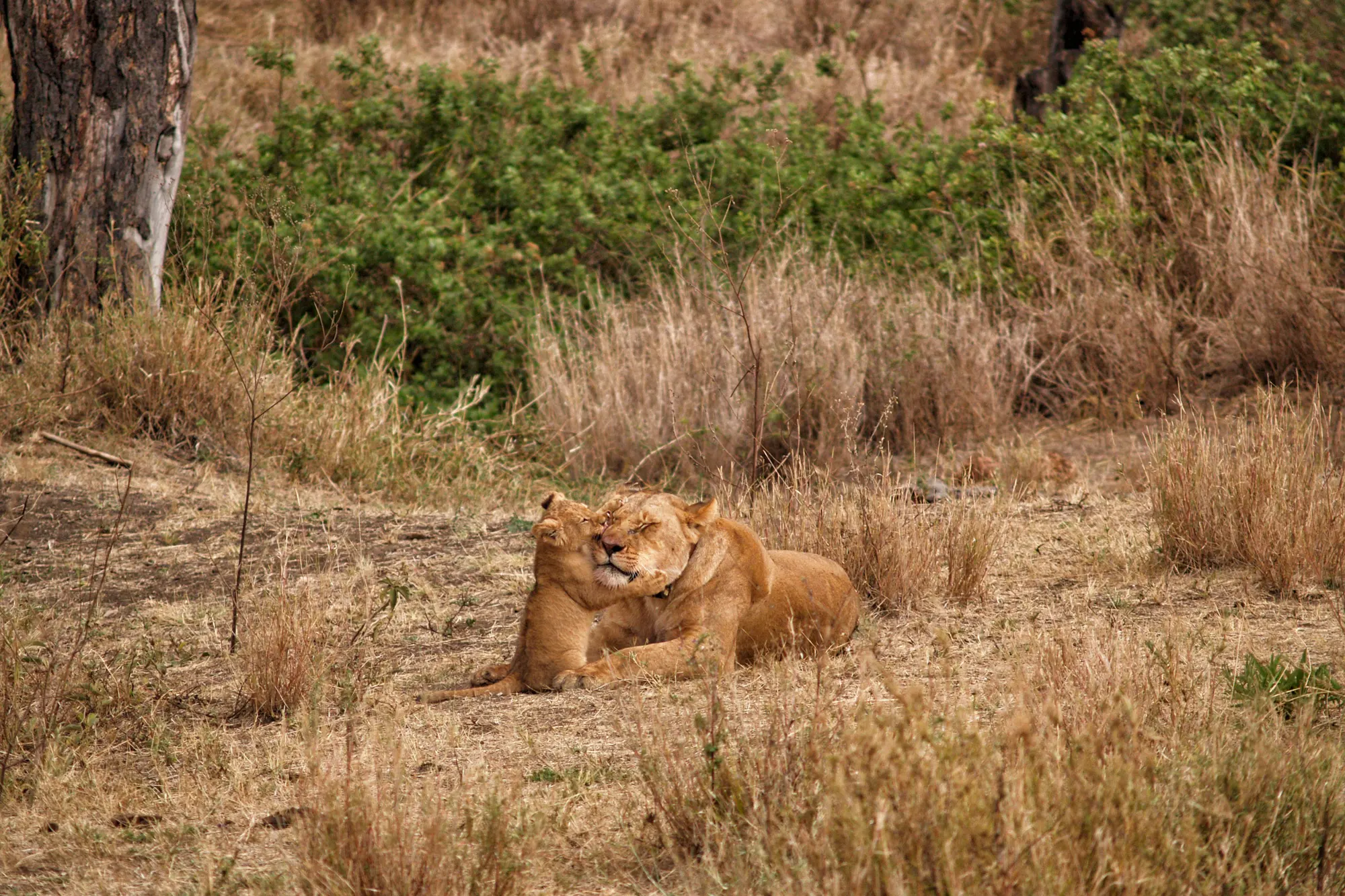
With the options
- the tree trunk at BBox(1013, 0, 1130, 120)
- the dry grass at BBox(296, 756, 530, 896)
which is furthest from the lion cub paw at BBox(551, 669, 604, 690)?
the tree trunk at BBox(1013, 0, 1130, 120)

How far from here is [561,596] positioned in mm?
4707

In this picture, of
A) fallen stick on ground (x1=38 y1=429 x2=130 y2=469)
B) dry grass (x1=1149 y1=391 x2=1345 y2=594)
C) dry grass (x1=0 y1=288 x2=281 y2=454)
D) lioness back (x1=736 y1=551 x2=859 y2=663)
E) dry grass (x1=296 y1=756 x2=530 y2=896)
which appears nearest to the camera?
dry grass (x1=296 y1=756 x2=530 y2=896)

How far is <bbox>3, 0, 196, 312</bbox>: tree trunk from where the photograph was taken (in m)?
9.39

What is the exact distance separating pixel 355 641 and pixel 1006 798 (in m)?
3.16

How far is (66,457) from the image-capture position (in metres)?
8.71

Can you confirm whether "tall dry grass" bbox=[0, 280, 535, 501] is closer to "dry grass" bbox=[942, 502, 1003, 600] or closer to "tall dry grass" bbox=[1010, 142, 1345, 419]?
"dry grass" bbox=[942, 502, 1003, 600]

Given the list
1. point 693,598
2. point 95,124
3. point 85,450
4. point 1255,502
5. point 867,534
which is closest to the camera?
point 693,598

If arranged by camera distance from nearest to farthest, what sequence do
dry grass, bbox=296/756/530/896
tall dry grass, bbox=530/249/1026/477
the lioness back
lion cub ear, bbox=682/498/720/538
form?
dry grass, bbox=296/756/530/896 → lion cub ear, bbox=682/498/720/538 → the lioness back → tall dry grass, bbox=530/249/1026/477

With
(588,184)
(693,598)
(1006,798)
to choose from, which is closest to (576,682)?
(693,598)

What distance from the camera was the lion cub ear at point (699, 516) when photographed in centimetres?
479

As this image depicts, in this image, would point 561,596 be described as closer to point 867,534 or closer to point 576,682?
point 576,682

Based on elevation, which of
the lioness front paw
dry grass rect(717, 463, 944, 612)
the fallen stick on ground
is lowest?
the fallen stick on ground

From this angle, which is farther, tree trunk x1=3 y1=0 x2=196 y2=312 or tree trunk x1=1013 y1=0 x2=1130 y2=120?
tree trunk x1=1013 y1=0 x2=1130 y2=120

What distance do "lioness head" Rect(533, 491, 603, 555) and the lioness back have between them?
65cm
